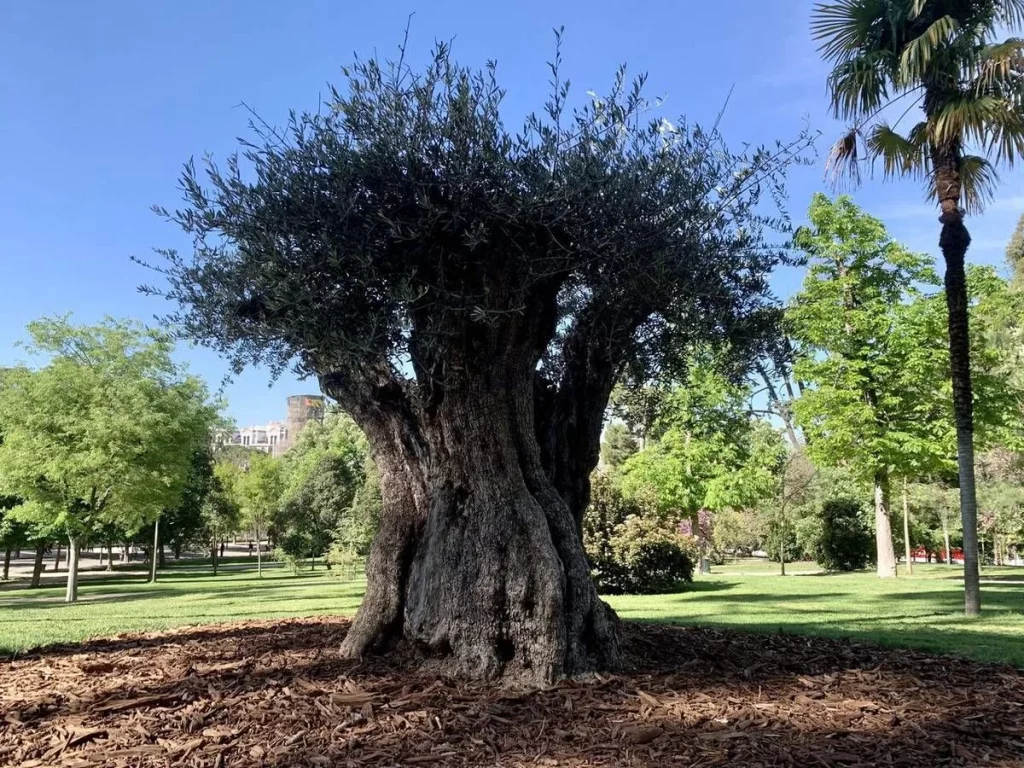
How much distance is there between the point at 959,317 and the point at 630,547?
10.6 metres

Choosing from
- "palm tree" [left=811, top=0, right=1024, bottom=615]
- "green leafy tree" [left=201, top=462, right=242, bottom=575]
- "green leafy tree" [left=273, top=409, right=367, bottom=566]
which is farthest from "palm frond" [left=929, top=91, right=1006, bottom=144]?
"green leafy tree" [left=201, top=462, right=242, bottom=575]

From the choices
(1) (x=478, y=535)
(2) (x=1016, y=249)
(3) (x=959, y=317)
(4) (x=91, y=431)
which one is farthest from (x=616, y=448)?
(1) (x=478, y=535)

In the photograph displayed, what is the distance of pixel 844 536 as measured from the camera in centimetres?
3759

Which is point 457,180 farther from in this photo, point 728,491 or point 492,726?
point 728,491

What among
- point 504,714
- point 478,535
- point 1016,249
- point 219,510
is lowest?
point 504,714

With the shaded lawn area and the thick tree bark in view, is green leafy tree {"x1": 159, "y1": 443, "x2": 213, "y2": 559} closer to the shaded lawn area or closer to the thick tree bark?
the shaded lawn area

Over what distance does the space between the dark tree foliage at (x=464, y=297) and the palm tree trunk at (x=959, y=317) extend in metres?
6.86

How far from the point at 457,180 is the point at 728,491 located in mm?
→ 25189

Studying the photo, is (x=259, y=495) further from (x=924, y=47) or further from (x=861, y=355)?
(x=924, y=47)

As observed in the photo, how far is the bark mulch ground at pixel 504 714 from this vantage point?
471 centimetres

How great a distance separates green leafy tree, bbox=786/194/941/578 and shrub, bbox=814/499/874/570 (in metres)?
10.5

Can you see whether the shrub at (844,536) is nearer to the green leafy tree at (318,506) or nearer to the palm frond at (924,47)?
the green leafy tree at (318,506)

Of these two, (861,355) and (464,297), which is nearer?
(464,297)

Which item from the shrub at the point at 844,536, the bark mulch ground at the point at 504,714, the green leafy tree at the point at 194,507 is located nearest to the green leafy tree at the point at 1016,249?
the shrub at the point at 844,536
